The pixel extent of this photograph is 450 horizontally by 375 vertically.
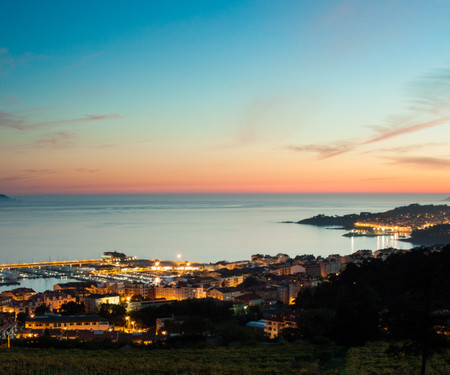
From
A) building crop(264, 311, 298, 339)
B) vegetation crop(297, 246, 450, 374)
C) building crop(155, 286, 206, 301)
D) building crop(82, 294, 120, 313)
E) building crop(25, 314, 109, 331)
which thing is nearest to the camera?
vegetation crop(297, 246, 450, 374)

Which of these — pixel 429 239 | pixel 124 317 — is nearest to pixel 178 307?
pixel 124 317

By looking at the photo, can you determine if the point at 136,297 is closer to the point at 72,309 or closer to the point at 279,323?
the point at 72,309

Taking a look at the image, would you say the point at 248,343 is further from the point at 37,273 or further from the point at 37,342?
the point at 37,273

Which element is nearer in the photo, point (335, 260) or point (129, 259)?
point (335, 260)

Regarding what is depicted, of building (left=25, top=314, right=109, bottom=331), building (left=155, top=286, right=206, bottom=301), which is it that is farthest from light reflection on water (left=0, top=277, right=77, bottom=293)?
building (left=25, top=314, right=109, bottom=331)

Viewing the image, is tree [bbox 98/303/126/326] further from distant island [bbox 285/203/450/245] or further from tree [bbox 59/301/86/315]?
distant island [bbox 285/203/450/245]

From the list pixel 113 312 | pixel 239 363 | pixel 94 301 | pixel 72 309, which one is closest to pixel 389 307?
pixel 239 363
